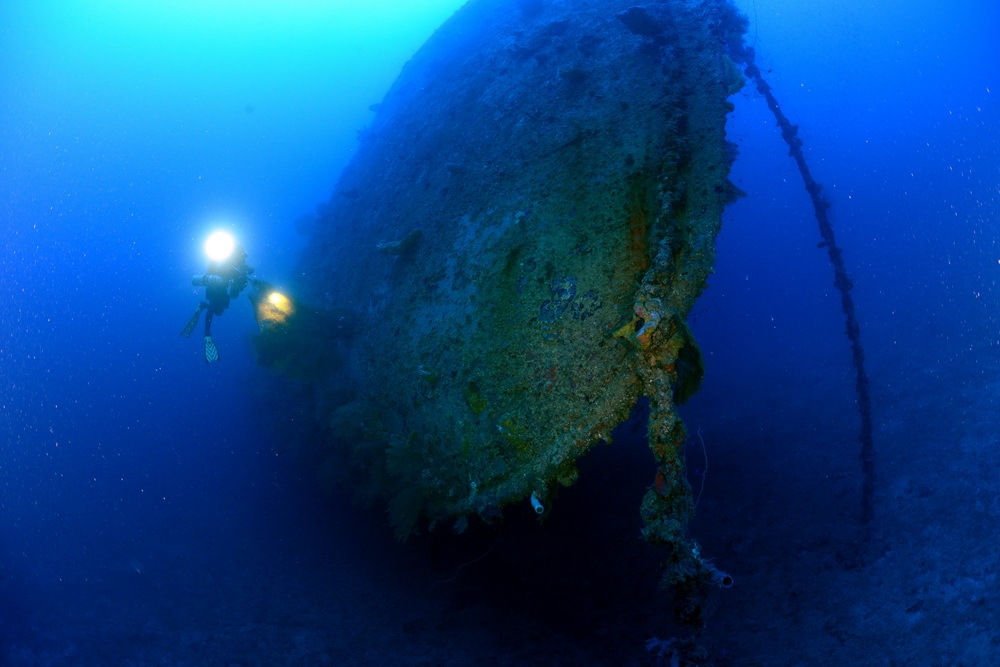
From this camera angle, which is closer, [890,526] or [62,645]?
[890,526]

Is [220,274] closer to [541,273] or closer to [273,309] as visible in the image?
[273,309]

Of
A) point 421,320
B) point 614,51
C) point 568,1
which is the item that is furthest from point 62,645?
point 568,1

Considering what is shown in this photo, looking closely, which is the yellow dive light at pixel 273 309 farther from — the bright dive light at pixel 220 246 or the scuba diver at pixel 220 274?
the bright dive light at pixel 220 246

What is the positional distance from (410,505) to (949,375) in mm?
9443

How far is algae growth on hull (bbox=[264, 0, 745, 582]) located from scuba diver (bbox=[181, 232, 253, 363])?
1944 millimetres

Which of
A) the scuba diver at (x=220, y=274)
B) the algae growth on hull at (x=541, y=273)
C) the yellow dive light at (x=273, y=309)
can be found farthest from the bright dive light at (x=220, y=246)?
the algae growth on hull at (x=541, y=273)

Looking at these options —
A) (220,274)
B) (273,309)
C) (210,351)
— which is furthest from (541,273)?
(220,274)

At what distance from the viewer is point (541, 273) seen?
390cm

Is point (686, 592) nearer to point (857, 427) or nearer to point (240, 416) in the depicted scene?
point (857, 427)

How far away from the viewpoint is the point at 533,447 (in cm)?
325

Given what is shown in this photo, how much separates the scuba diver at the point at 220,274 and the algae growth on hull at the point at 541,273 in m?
1.94

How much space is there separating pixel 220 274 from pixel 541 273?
21.9 feet

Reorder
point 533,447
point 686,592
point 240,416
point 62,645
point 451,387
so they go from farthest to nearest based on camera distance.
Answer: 1. point 240,416
2. point 62,645
3. point 451,387
4. point 533,447
5. point 686,592

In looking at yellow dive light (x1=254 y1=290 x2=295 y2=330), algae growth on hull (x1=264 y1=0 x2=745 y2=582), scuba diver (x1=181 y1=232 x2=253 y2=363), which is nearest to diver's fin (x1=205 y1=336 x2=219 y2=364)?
scuba diver (x1=181 y1=232 x2=253 y2=363)
